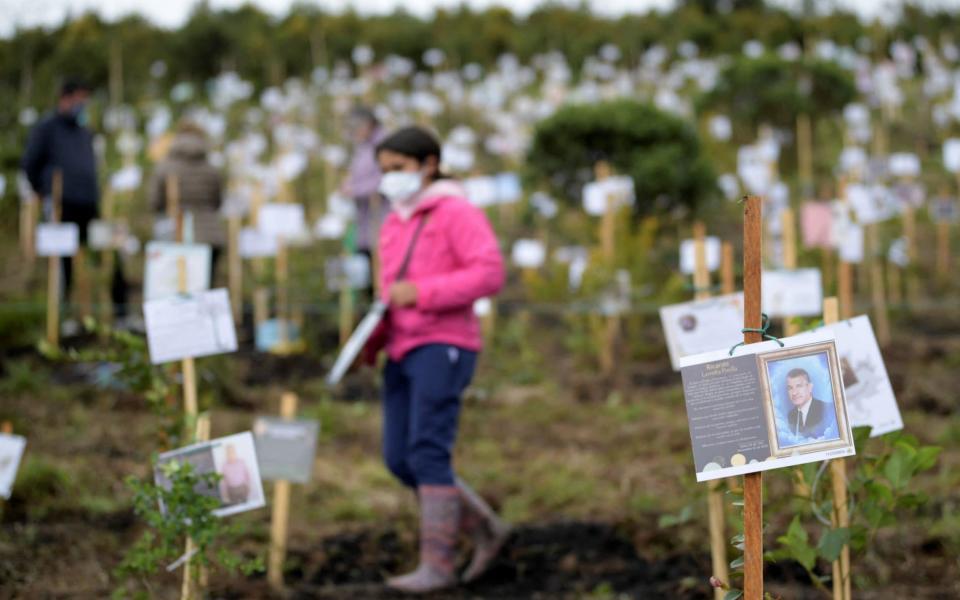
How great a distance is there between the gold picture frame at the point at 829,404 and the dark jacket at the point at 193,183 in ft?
22.3

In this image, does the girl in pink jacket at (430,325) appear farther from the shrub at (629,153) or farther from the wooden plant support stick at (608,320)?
the shrub at (629,153)

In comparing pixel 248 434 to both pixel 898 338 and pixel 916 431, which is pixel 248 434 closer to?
pixel 916 431

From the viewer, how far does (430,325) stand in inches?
172

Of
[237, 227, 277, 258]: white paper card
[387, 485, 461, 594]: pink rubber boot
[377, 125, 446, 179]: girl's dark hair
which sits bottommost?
[387, 485, 461, 594]: pink rubber boot

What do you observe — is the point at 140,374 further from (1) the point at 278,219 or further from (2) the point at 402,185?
(1) the point at 278,219

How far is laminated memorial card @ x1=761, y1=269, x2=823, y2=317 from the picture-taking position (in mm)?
4625

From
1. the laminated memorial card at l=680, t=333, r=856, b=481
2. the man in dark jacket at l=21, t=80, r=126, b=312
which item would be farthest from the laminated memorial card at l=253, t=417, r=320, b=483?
the man in dark jacket at l=21, t=80, r=126, b=312

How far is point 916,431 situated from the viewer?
20.6ft

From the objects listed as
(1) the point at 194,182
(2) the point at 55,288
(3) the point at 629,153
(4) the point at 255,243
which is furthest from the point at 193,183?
(3) the point at 629,153

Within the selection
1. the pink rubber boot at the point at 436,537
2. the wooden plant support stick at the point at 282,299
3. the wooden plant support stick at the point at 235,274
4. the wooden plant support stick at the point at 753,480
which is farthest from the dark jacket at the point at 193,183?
the wooden plant support stick at the point at 753,480

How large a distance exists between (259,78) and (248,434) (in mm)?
16131

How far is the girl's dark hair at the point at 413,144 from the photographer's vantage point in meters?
4.49

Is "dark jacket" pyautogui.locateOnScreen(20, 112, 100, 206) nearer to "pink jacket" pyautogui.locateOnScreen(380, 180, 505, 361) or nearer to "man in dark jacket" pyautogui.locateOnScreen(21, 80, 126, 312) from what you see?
"man in dark jacket" pyautogui.locateOnScreen(21, 80, 126, 312)

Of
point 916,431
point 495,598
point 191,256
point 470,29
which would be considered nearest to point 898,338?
point 916,431
